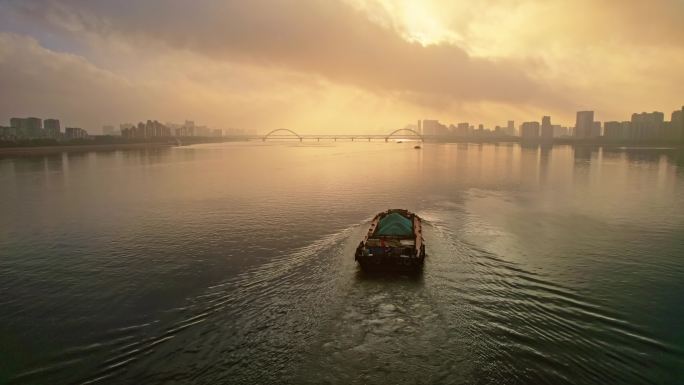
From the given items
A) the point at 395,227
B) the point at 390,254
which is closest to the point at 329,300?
the point at 390,254

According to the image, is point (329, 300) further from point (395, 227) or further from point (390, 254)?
point (395, 227)

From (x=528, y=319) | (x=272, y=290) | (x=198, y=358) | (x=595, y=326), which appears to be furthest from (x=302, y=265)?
(x=595, y=326)

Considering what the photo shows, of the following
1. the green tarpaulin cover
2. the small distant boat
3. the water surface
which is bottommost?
the water surface

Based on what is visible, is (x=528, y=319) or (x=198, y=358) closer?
(x=198, y=358)

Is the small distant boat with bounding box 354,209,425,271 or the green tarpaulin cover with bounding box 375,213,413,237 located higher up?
the green tarpaulin cover with bounding box 375,213,413,237

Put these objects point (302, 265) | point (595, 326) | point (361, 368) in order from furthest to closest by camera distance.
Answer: point (302, 265) → point (595, 326) → point (361, 368)

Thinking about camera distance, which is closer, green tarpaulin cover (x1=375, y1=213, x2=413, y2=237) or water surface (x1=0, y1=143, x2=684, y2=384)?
water surface (x1=0, y1=143, x2=684, y2=384)

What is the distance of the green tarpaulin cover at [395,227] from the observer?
31109 millimetres

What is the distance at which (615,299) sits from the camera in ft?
73.6

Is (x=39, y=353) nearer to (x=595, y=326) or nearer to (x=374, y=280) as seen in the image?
(x=374, y=280)

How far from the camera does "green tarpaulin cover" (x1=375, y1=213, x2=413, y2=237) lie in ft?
102

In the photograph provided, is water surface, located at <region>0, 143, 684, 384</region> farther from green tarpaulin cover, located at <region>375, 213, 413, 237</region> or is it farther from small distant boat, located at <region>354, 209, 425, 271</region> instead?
green tarpaulin cover, located at <region>375, 213, 413, 237</region>

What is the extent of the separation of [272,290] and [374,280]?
651 centimetres

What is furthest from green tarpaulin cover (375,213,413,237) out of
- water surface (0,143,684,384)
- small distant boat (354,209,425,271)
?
water surface (0,143,684,384)
